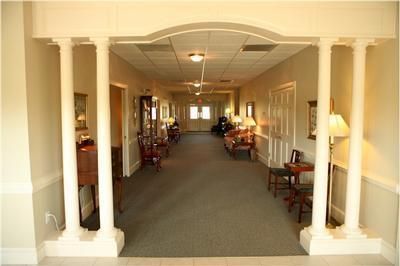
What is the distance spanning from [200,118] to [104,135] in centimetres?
1732

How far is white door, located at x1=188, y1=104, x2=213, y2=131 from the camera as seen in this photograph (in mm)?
20172

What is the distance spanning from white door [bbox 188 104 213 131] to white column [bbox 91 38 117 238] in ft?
56.2

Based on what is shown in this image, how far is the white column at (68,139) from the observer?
2.97 metres

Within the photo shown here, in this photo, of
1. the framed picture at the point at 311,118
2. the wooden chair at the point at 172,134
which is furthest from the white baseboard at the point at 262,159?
the wooden chair at the point at 172,134

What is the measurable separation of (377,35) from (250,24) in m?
1.30

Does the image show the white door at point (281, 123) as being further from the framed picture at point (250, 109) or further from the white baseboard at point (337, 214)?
the framed picture at point (250, 109)

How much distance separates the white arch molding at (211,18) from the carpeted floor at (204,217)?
231 cm

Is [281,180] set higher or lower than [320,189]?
lower

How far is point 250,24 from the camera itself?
9.43 ft

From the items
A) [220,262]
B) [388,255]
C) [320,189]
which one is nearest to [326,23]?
[320,189]

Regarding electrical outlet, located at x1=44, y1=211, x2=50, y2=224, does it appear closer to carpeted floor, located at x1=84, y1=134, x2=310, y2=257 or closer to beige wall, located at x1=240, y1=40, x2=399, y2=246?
carpeted floor, located at x1=84, y1=134, x2=310, y2=257

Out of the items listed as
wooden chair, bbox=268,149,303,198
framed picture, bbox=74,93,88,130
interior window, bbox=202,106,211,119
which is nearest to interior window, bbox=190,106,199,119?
interior window, bbox=202,106,211,119

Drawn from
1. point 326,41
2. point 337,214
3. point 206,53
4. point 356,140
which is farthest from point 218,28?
point 337,214

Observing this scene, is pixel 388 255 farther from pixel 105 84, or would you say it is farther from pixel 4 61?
pixel 4 61
